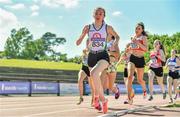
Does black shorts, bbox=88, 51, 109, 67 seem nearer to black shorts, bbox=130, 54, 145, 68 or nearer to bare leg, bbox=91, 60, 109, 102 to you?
bare leg, bbox=91, 60, 109, 102

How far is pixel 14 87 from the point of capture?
2591cm

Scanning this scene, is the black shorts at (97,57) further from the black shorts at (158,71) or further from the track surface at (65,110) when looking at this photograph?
the black shorts at (158,71)

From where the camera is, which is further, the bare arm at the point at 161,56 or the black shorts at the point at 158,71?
the black shorts at the point at 158,71

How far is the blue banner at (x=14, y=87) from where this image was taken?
2520 cm

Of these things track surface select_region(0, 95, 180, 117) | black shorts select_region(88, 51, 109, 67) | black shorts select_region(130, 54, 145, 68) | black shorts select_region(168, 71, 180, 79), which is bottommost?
track surface select_region(0, 95, 180, 117)

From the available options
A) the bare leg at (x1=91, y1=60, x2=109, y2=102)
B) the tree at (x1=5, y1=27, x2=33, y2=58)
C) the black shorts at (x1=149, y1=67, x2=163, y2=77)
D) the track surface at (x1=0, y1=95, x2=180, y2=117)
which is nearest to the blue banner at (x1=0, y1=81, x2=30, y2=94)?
the black shorts at (x1=149, y1=67, x2=163, y2=77)

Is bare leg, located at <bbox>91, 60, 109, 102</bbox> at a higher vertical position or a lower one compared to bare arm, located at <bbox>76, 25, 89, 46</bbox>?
lower

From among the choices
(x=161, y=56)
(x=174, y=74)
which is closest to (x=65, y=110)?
(x=161, y=56)

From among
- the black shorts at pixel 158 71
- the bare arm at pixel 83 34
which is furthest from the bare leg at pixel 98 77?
the black shorts at pixel 158 71

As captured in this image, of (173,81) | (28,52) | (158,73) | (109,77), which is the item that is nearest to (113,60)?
(109,77)

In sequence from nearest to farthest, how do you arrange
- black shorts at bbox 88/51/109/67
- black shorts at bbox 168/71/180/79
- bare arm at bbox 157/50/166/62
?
black shorts at bbox 88/51/109/67 → bare arm at bbox 157/50/166/62 → black shorts at bbox 168/71/180/79

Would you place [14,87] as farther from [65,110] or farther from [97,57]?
[97,57]

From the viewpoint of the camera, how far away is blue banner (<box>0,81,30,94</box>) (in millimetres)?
25203

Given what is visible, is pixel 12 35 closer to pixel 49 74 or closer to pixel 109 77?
pixel 49 74
